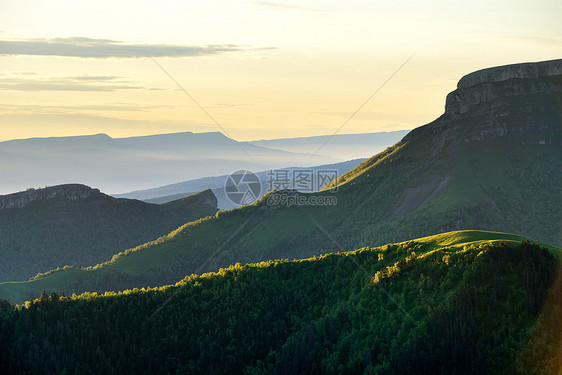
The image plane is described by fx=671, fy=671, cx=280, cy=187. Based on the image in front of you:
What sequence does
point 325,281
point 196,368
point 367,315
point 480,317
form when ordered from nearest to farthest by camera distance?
1. point 480,317
2. point 367,315
3. point 196,368
4. point 325,281

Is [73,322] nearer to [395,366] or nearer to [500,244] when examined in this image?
[395,366]

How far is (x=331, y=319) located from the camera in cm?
12719

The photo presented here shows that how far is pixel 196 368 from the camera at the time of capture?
131m

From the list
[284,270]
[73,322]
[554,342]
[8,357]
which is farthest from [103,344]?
[554,342]

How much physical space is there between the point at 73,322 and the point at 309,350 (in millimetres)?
49833


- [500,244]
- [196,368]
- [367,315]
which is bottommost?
[196,368]

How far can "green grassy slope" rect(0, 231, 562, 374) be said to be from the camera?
10531 centimetres

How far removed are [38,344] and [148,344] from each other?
21.2 meters

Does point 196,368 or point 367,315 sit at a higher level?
point 367,315

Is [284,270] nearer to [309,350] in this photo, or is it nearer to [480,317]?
[309,350]

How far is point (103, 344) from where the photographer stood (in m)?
134

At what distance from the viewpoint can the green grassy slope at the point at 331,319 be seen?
105312 mm

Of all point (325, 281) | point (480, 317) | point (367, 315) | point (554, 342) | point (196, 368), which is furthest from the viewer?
point (325, 281)

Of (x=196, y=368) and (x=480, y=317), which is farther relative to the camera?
(x=196, y=368)
